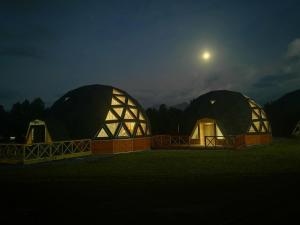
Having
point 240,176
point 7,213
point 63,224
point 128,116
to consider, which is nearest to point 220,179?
point 240,176

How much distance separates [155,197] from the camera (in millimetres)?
7574

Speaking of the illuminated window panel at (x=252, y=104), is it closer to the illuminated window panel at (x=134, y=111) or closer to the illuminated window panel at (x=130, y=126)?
the illuminated window panel at (x=134, y=111)

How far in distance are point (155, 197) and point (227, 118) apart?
21305mm

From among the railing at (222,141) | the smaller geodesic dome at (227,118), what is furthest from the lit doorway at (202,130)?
the railing at (222,141)

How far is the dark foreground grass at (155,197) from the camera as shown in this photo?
5.89 m

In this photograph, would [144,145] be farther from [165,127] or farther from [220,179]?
[165,127]

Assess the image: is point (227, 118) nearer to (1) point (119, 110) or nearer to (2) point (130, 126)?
(2) point (130, 126)

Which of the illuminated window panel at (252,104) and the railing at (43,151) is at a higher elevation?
the illuminated window panel at (252,104)

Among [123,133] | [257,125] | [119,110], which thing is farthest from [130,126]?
[257,125]

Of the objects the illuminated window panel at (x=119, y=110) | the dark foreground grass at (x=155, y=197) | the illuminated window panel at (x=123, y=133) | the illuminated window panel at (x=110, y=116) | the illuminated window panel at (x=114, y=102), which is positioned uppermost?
the illuminated window panel at (x=114, y=102)

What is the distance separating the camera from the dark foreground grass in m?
5.89

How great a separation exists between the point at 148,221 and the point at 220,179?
5222 millimetres

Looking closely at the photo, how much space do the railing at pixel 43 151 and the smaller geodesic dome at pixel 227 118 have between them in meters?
12.4

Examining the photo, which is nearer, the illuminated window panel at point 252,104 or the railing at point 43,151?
the railing at point 43,151
